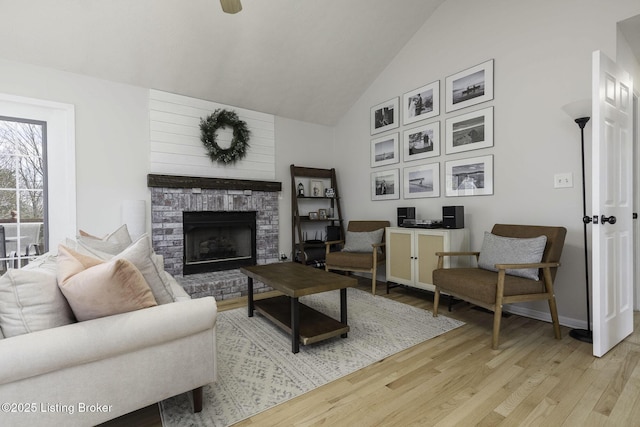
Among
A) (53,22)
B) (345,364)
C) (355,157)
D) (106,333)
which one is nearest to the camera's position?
(106,333)

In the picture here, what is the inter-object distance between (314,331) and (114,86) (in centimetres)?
346

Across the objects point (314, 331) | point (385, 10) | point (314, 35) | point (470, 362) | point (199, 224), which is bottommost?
point (470, 362)

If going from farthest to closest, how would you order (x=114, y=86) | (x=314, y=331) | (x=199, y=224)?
1. (x=199, y=224)
2. (x=114, y=86)
3. (x=314, y=331)

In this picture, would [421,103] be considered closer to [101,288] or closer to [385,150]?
[385,150]

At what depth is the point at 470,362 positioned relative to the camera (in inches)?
81.5

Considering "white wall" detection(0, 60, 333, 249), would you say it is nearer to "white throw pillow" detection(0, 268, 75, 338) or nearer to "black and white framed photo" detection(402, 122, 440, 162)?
"white throw pillow" detection(0, 268, 75, 338)

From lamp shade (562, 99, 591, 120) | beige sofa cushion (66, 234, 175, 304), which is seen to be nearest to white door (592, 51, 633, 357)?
lamp shade (562, 99, 591, 120)

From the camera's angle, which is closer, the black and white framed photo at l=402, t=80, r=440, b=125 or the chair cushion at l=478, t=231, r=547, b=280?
the chair cushion at l=478, t=231, r=547, b=280

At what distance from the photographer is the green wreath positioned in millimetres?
4039

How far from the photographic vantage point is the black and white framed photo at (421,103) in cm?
372

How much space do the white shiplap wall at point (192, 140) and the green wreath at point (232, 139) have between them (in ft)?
0.25

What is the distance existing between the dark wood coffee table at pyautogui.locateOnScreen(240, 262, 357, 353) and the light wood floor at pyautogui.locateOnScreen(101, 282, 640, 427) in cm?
44

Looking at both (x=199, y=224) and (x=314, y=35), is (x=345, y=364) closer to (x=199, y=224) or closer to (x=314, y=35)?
(x=199, y=224)

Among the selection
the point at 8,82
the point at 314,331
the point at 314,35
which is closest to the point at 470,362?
the point at 314,331
